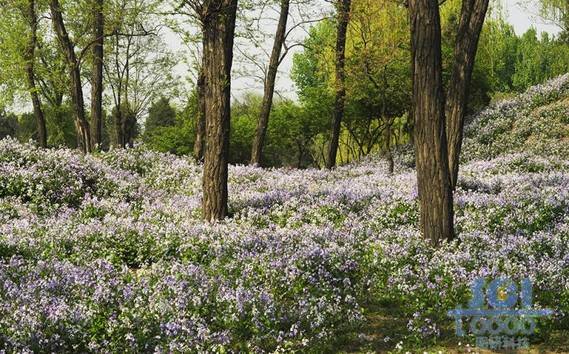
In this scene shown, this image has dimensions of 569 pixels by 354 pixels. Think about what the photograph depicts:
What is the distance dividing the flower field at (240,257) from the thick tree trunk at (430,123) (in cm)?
49

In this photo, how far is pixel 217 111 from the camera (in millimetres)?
11836

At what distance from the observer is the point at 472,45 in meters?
14.0

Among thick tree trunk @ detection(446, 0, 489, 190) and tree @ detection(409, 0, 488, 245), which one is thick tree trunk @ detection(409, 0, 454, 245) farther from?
thick tree trunk @ detection(446, 0, 489, 190)

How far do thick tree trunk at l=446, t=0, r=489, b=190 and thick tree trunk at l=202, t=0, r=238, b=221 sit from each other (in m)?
5.54

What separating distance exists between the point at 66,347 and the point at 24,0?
24.0m

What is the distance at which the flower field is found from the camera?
6.47m

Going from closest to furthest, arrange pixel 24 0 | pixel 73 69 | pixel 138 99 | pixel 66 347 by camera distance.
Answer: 1. pixel 66 347
2. pixel 73 69
3. pixel 24 0
4. pixel 138 99

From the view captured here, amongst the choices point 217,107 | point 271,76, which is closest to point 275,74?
point 271,76

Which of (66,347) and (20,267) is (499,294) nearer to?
(66,347)

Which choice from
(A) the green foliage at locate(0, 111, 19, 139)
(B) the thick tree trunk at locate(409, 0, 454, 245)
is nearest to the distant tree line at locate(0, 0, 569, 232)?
(B) the thick tree trunk at locate(409, 0, 454, 245)

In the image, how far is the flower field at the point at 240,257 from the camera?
21.2ft

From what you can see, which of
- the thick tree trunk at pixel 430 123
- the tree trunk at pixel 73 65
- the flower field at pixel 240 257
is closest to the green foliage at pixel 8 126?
the tree trunk at pixel 73 65

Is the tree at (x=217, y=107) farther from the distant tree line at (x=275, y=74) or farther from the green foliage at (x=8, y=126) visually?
the green foliage at (x=8, y=126)

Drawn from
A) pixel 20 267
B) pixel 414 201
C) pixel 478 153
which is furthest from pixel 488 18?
pixel 20 267
